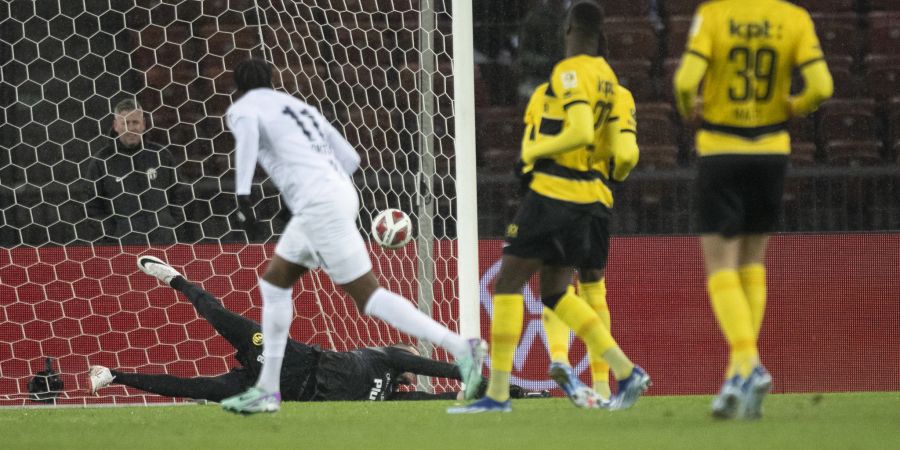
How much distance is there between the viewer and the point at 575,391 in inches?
221

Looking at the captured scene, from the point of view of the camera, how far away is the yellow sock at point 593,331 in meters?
5.36

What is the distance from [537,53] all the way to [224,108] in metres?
2.10

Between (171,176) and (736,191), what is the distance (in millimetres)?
4692

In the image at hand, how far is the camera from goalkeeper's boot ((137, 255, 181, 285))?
7.61m

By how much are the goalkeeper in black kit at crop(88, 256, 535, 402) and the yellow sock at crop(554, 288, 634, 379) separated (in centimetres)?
199

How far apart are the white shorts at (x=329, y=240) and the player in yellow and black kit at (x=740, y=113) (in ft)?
4.33

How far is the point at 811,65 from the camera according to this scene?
4539 millimetres

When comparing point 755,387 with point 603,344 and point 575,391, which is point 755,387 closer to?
point 603,344

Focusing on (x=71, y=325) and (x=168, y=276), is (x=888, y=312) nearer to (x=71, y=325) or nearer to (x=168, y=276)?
(x=168, y=276)

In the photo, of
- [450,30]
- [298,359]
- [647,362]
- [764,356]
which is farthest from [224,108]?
[764,356]

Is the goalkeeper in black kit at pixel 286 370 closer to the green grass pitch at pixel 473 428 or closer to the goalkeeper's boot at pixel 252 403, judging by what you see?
the green grass pitch at pixel 473 428

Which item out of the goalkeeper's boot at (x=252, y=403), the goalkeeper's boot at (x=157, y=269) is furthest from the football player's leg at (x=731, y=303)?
the goalkeeper's boot at (x=157, y=269)

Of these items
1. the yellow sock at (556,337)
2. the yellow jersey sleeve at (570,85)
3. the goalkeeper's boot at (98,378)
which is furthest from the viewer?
the goalkeeper's boot at (98,378)

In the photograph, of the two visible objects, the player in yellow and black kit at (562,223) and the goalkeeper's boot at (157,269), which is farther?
the goalkeeper's boot at (157,269)
